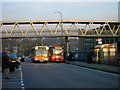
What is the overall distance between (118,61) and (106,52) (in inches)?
281

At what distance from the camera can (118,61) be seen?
4528 centimetres

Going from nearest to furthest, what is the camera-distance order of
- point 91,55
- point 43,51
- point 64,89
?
point 64,89, point 91,55, point 43,51

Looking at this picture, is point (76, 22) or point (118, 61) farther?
point (76, 22)

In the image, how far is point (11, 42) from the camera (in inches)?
5320

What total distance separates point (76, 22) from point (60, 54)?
15532 mm

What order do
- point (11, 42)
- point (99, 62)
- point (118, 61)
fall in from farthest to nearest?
1. point (11, 42)
2. point (99, 62)
3. point (118, 61)

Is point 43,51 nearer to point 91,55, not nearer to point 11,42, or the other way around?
point 91,55

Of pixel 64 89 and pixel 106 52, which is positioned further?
pixel 106 52

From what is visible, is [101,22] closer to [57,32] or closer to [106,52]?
[57,32]

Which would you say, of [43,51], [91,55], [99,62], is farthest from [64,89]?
[43,51]

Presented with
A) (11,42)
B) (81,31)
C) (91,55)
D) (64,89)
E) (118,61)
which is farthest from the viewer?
(11,42)

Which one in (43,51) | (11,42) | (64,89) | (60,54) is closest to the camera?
(64,89)

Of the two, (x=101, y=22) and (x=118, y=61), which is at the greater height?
(x=101, y=22)

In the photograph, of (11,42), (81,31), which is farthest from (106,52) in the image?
(11,42)
